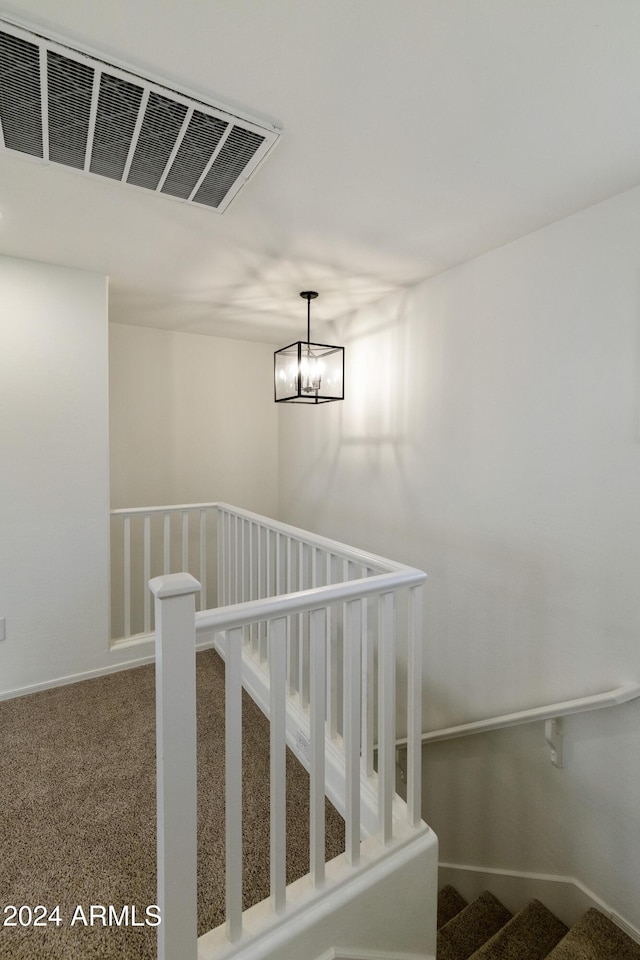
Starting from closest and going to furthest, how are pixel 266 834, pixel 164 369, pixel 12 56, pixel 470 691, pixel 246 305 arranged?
pixel 12 56 < pixel 266 834 < pixel 470 691 < pixel 246 305 < pixel 164 369

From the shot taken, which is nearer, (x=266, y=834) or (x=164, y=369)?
(x=266, y=834)

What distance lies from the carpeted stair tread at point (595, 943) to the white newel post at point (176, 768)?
1470 millimetres

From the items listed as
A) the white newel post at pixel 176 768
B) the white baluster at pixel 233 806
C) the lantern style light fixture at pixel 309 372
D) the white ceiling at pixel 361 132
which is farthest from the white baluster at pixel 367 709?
the white ceiling at pixel 361 132

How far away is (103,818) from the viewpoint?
165cm

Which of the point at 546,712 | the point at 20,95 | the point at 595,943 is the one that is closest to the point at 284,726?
the point at 546,712

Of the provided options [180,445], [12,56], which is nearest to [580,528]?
[12,56]

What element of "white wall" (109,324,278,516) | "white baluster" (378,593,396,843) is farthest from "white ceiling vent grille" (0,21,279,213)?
"white wall" (109,324,278,516)

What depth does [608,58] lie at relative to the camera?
1127 millimetres

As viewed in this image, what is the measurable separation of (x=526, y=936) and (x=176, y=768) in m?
1.98

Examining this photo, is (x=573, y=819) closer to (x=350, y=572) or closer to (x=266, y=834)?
(x=266, y=834)

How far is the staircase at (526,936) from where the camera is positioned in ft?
5.34

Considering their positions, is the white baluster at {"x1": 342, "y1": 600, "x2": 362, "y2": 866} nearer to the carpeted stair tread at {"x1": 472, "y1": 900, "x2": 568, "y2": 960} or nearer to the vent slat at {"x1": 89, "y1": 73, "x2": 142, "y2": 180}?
the carpeted stair tread at {"x1": 472, "y1": 900, "x2": 568, "y2": 960}

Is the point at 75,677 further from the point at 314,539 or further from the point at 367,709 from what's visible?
the point at 367,709

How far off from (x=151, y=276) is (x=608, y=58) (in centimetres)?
227
